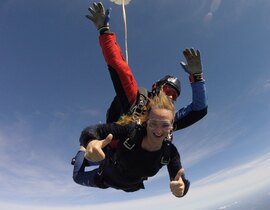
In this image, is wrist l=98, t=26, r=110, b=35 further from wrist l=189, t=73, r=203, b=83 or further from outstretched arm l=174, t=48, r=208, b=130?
wrist l=189, t=73, r=203, b=83

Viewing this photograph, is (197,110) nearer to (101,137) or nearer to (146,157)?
(146,157)

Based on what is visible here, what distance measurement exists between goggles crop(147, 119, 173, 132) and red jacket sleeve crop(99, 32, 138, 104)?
0.97 m

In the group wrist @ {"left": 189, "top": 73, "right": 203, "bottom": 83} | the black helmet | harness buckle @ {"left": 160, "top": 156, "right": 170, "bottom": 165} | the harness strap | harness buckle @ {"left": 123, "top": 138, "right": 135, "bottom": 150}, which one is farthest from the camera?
the black helmet

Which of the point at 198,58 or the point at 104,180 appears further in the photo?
the point at 104,180

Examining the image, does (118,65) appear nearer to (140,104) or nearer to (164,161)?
(140,104)

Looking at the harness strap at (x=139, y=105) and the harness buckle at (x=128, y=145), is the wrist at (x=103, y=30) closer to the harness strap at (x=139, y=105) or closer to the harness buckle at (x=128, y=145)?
the harness strap at (x=139, y=105)

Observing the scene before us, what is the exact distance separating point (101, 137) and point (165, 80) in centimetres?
147

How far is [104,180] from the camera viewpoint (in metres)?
3.90

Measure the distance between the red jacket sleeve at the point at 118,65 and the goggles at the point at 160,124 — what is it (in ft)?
3.17

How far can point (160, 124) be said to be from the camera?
2643 millimetres

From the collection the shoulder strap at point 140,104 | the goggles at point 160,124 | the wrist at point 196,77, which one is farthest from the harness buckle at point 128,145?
the wrist at point 196,77

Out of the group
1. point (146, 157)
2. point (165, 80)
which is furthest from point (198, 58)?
point (146, 157)

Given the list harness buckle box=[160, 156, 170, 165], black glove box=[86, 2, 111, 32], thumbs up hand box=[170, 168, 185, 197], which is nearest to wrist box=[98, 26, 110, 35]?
black glove box=[86, 2, 111, 32]

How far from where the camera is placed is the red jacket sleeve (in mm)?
3598
